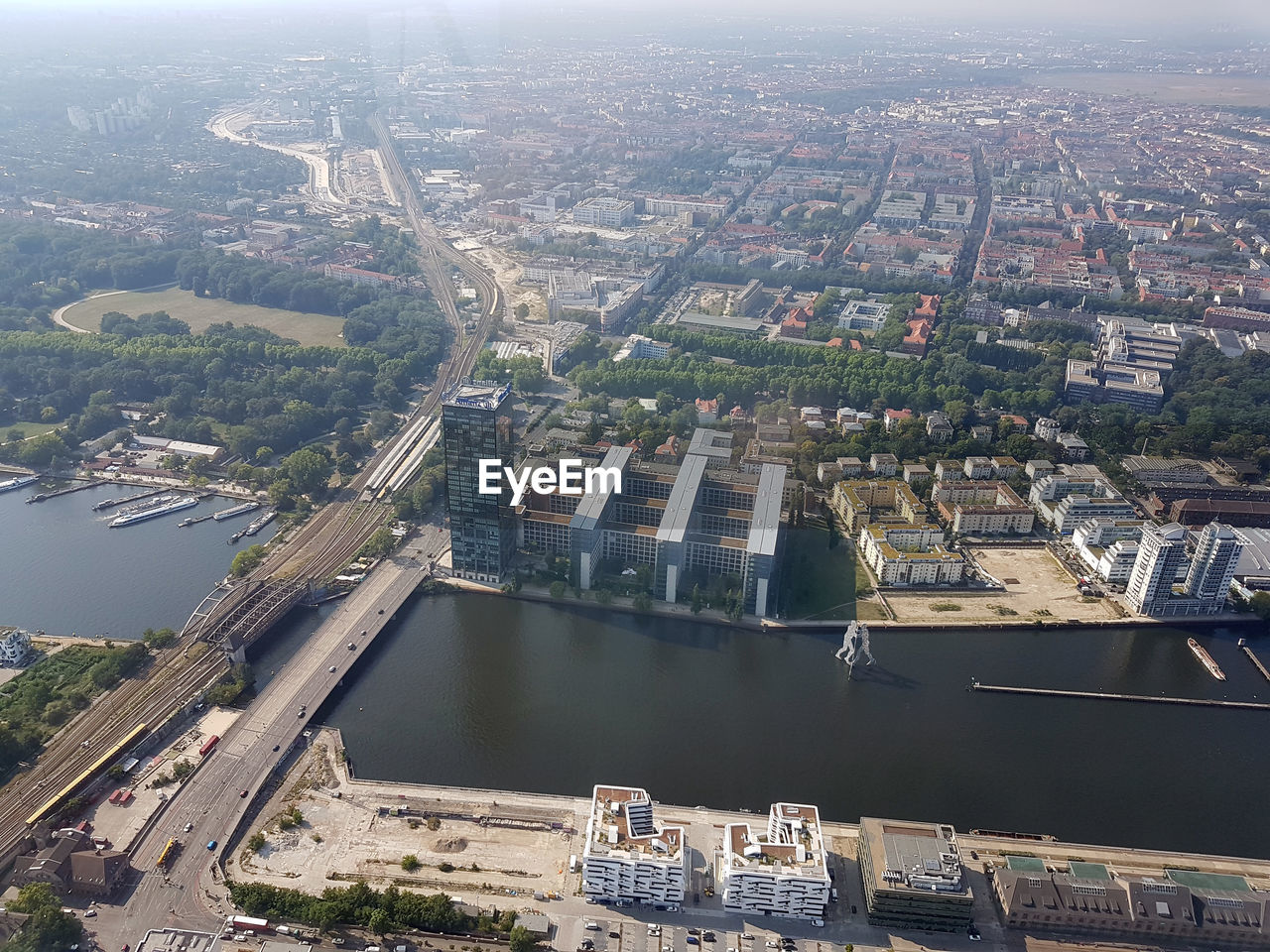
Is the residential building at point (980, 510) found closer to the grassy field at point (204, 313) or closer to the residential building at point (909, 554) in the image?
the residential building at point (909, 554)

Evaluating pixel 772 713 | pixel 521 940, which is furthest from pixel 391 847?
pixel 772 713

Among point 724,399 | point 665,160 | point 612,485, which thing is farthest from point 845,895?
point 665,160

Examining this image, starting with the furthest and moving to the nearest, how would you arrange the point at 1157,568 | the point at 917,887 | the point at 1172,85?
the point at 1172,85 → the point at 1157,568 → the point at 917,887

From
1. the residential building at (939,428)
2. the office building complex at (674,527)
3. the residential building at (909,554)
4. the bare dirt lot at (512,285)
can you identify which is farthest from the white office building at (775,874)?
the bare dirt lot at (512,285)

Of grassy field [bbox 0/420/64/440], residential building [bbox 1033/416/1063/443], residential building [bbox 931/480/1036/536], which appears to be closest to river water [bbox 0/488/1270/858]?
residential building [bbox 931/480/1036/536]

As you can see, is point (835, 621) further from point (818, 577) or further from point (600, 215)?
point (600, 215)
